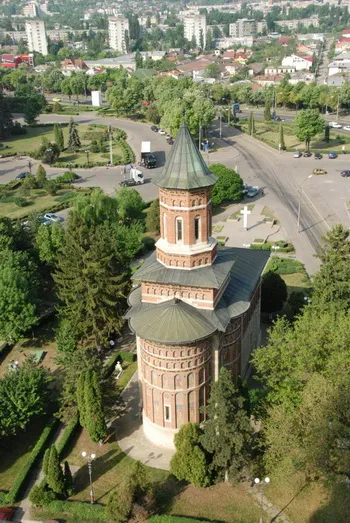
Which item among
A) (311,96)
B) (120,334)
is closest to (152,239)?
(120,334)

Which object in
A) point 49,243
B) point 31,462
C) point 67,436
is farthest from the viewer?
point 49,243

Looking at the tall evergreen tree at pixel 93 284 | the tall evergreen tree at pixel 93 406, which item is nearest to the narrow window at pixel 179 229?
the tall evergreen tree at pixel 93 284

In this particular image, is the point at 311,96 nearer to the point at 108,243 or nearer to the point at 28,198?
the point at 28,198

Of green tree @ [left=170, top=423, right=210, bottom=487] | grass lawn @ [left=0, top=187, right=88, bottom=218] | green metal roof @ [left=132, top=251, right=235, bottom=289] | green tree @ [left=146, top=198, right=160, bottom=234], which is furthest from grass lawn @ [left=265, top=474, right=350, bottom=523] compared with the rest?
grass lawn @ [left=0, top=187, right=88, bottom=218]

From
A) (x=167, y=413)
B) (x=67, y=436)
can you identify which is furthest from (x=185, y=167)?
(x=67, y=436)

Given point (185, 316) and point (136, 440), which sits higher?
point (185, 316)

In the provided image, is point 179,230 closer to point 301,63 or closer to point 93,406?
point 93,406

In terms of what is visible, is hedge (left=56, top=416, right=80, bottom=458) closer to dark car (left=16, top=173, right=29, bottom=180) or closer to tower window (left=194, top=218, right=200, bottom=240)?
tower window (left=194, top=218, right=200, bottom=240)
